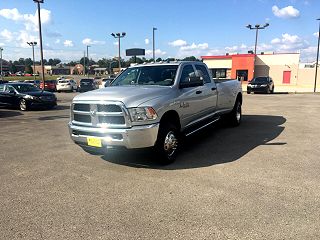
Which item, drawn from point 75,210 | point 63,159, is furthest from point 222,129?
point 75,210

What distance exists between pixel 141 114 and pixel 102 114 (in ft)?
2.32

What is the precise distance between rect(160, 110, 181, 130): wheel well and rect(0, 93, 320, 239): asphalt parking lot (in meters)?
0.74

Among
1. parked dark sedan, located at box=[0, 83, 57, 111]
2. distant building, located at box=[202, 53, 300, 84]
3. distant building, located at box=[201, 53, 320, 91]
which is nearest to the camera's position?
parked dark sedan, located at box=[0, 83, 57, 111]

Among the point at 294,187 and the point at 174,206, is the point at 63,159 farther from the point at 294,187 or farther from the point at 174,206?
the point at 294,187

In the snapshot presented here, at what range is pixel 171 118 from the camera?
5.96 meters

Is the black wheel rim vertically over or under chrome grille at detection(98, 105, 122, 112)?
under

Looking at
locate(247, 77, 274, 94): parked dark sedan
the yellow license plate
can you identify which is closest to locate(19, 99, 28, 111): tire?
the yellow license plate

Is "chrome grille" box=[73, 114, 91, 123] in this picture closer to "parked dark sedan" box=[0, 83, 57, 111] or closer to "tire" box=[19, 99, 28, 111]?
"parked dark sedan" box=[0, 83, 57, 111]

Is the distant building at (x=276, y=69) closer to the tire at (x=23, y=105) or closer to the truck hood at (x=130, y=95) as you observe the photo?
the tire at (x=23, y=105)

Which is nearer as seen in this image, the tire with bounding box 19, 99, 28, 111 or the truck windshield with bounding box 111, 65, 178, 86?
the truck windshield with bounding box 111, 65, 178, 86

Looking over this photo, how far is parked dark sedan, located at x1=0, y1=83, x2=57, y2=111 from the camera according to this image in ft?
51.5

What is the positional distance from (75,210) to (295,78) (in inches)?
2165

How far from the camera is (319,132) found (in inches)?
352

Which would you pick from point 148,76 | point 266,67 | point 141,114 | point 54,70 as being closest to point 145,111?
point 141,114
